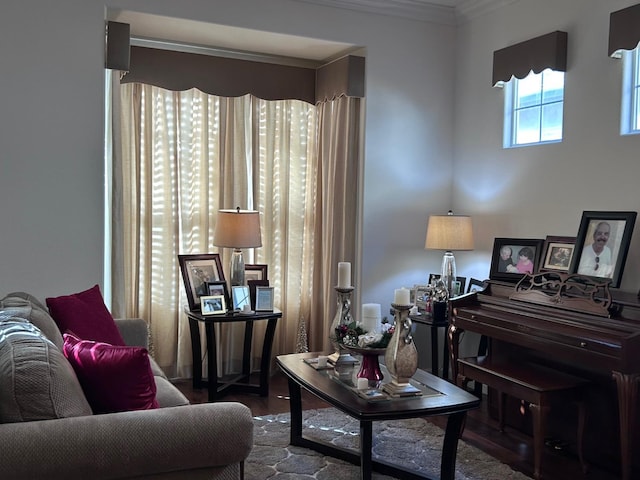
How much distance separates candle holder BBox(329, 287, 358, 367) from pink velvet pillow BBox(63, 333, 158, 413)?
1195mm

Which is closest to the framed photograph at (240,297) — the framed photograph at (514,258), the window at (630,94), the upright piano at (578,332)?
the upright piano at (578,332)

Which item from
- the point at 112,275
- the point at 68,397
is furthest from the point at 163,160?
the point at 68,397

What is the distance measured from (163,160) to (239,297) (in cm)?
119

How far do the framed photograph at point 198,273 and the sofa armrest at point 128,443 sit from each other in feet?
7.92

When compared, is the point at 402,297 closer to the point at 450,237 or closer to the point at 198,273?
the point at 450,237

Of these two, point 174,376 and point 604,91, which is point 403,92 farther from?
point 174,376

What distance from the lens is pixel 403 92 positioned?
4.87 m

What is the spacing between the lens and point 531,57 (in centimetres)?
412

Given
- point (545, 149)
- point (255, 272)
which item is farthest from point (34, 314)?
point (545, 149)

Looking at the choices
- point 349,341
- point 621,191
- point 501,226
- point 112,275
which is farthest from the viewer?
point 501,226

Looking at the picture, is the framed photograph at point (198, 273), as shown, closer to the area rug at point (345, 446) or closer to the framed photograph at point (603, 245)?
the area rug at point (345, 446)

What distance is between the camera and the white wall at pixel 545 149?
3633 millimetres

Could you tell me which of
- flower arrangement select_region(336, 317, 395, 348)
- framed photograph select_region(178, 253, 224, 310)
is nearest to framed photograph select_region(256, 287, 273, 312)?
framed photograph select_region(178, 253, 224, 310)

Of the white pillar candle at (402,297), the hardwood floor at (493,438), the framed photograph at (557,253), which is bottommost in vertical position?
the hardwood floor at (493,438)
